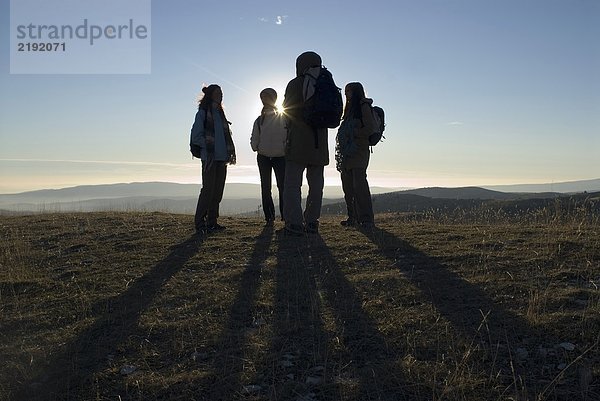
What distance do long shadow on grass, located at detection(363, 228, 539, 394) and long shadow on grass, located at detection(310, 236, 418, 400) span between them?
0.56 metres

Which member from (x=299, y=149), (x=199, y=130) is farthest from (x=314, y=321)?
(x=199, y=130)

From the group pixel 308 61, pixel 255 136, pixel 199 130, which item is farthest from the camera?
pixel 255 136

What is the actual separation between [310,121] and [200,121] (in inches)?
78.7

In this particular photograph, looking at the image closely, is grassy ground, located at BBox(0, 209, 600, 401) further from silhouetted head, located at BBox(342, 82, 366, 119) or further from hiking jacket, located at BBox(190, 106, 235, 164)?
silhouetted head, located at BBox(342, 82, 366, 119)

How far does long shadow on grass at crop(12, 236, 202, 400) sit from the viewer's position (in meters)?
3.15

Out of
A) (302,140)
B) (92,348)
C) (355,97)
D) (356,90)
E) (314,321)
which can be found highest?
(356,90)

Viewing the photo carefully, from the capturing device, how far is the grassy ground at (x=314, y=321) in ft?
9.98

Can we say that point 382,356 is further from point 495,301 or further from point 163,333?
point 163,333

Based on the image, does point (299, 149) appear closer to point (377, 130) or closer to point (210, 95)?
point (377, 130)

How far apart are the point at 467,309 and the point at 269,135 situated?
5.00 meters

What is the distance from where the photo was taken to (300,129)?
6.79 metres

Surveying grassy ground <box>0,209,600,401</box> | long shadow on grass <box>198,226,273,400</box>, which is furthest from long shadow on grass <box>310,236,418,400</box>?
long shadow on grass <box>198,226,273,400</box>

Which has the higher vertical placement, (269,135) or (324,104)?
(324,104)

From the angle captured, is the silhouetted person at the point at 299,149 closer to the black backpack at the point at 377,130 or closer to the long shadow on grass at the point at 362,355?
the black backpack at the point at 377,130
